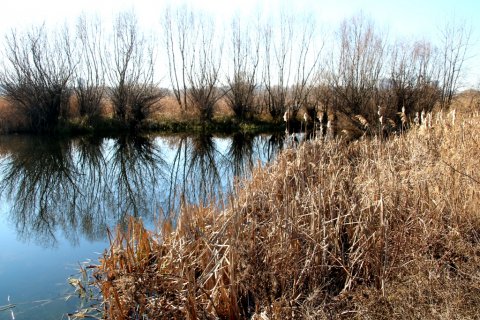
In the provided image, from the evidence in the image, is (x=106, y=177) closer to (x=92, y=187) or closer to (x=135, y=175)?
(x=135, y=175)

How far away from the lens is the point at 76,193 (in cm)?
962

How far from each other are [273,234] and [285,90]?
21668mm

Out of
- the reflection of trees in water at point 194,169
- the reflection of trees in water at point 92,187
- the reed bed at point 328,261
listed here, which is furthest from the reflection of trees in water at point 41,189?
the reed bed at point 328,261

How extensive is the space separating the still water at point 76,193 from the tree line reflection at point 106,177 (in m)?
0.02

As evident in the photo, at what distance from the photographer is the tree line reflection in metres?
7.29

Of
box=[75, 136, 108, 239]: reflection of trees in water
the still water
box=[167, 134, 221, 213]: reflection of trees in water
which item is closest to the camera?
the still water

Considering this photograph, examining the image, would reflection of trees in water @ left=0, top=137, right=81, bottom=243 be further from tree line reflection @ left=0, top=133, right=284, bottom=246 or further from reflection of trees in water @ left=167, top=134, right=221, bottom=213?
reflection of trees in water @ left=167, top=134, right=221, bottom=213

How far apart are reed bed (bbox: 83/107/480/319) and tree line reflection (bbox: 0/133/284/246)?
0.79 meters

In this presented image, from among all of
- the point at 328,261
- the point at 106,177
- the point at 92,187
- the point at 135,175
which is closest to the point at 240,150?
the point at 135,175

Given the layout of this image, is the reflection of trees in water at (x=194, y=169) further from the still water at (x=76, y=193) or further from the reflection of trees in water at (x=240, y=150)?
the reflection of trees in water at (x=240, y=150)

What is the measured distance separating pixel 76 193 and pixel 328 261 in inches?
304

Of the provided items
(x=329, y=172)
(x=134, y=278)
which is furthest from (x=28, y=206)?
(x=329, y=172)

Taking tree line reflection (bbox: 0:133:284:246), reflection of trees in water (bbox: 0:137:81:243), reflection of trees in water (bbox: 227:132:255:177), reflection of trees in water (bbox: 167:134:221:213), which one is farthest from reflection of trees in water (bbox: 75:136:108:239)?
reflection of trees in water (bbox: 227:132:255:177)

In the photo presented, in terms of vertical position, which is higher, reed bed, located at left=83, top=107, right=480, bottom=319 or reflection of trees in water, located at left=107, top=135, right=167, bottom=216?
reed bed, located at left=83, top=107, right=480, bottom=319
